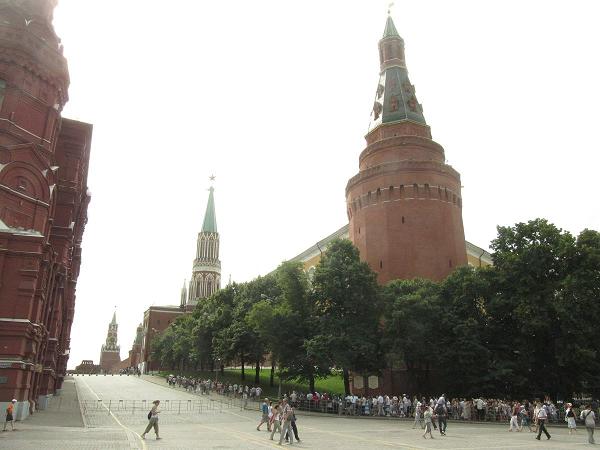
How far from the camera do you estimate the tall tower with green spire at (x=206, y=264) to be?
12250cm

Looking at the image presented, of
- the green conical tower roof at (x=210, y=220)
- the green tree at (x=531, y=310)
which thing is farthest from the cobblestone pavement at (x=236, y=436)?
the green conical tower roof at (x=210, y=220)

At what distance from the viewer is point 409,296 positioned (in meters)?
34.9

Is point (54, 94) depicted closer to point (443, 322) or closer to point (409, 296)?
point (409, 296)

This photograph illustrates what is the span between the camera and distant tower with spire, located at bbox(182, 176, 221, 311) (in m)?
122

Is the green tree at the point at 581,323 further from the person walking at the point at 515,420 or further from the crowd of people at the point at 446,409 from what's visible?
the person walking at the point at 515,420

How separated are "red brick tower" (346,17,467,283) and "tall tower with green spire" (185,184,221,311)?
76.3 meters

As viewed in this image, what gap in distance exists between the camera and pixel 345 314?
36562 millimetres

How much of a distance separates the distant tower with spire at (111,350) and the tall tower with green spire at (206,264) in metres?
55.3

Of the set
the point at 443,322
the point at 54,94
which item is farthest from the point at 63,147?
the point at 443,322

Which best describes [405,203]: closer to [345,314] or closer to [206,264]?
[345,314]

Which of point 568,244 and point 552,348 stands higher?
point 568,244

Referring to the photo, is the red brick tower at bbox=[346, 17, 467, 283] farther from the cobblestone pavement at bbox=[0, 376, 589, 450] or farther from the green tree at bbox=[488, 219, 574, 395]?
the cobblestone pavement at bbox=[0, 376, 589, 450]

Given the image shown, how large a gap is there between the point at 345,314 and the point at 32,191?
68.8 feet

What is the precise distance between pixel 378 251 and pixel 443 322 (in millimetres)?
13210
